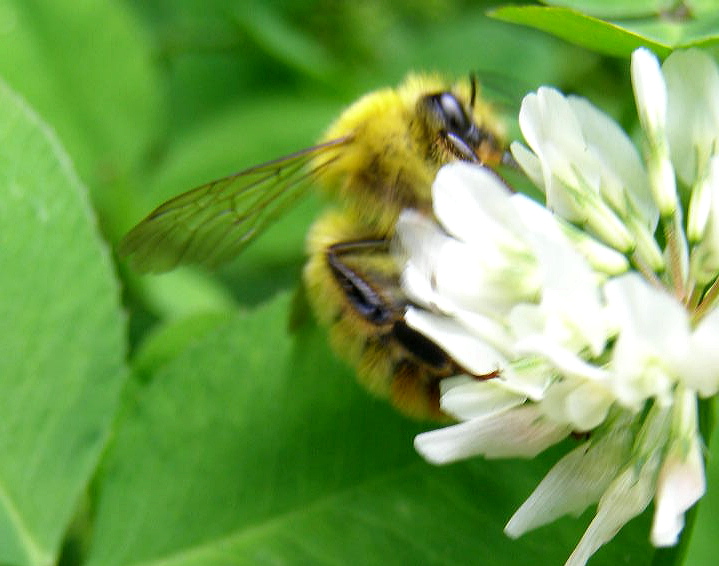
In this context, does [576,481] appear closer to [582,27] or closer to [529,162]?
[529,162]

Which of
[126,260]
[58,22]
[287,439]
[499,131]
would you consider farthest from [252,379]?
[58,22]

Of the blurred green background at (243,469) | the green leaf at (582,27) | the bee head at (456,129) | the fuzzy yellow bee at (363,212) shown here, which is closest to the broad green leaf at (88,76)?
the blurred green background at (243,469)

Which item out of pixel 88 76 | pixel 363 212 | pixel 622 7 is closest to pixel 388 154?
pixel 363 212

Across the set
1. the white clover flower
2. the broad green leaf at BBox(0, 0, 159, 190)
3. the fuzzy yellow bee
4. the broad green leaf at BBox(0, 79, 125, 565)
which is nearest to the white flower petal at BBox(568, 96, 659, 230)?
the white clover flower

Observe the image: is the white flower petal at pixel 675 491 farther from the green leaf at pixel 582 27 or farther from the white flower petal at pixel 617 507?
the green leaf at pixel 582 27

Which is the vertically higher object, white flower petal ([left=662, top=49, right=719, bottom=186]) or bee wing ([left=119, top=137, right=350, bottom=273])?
white flower petal ([left=662, top=49, right=719, bottom=186])

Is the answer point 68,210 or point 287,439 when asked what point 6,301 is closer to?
point 68,210

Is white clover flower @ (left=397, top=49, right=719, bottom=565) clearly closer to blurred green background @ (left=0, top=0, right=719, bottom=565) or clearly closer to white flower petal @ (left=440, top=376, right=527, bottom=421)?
white flower petal @ (left=440, top=376, right=527, bottom=421)
